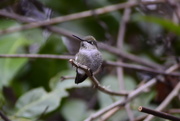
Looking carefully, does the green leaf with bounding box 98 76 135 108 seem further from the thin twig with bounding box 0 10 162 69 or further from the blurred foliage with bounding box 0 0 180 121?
the thin twig with bounding box 0 10 162 69

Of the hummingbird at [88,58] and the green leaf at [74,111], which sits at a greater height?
the hummingbird at [88,58]

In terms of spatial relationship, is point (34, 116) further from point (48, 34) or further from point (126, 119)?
point (48, 34)

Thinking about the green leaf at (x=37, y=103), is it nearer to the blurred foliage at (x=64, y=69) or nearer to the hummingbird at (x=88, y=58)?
the blurred foliage at (x=64, y=69)

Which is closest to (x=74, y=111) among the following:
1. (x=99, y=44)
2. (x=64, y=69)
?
(x=64, y=69)

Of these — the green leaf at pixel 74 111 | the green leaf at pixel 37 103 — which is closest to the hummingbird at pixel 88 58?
the green leaf at pixel 37 103

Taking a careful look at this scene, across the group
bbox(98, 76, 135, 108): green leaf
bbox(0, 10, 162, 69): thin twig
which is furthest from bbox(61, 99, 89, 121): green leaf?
bbox(0, 10, 162, 69): thin twig

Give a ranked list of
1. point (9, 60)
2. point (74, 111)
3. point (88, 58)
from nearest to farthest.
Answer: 1. point (88, 58)
2. point (74, 111)
3. point (9, 60)

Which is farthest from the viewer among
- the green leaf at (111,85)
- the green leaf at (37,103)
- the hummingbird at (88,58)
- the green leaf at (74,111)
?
the green leaf at (111,85)

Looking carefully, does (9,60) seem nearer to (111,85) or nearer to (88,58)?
(111,85)

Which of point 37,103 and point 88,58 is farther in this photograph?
point 37,103
